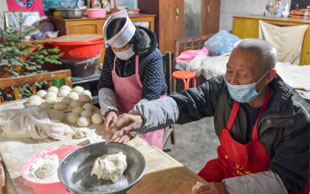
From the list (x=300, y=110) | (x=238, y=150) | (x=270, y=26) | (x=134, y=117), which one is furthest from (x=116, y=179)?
(x=270, y=26)

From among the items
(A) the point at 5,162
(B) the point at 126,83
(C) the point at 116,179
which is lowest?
(A) the point at 5,162

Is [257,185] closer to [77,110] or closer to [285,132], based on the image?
[285,132]

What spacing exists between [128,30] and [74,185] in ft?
3.73

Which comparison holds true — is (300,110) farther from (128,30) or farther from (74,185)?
(128,30)

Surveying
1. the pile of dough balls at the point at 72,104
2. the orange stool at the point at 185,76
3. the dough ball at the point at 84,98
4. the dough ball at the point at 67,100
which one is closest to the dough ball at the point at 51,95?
the pile of dough balls at the point at 72,104

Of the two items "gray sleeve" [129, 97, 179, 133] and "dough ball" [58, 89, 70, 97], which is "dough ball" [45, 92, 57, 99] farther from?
"gray sleeve" [129, 97, 179, 133]

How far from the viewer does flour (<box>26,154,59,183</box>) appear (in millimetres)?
1075

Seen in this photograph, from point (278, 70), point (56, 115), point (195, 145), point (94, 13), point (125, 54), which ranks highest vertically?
point (94, 13)

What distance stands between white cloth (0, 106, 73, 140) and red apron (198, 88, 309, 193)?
0.93 metres

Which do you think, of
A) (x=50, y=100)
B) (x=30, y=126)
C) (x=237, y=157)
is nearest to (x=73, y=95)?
(x=50, y=100)

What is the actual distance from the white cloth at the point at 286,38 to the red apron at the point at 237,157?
377 centimetres

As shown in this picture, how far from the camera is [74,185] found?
0.97 metres

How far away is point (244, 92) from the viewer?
48.6 inches

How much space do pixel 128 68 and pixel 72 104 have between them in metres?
0.50
